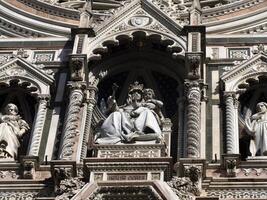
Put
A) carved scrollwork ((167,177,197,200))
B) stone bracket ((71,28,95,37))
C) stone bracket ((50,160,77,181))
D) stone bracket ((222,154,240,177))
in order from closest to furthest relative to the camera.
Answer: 1. carved scrollwork ((167,177,197,200))
2. stone bracket ((50,160,77,181))
3. stone bracket ((222,154,240,177))
4. stone bracket ((71,28,95,37))

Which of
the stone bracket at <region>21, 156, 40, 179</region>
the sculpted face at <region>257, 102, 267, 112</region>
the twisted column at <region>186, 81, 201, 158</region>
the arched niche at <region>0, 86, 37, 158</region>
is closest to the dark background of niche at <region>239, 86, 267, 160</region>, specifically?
the sculpted face at <region>257, 102, 267, 112</region>

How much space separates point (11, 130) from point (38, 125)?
1.68 feet

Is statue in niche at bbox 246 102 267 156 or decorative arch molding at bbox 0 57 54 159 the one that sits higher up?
decorative arch molding at bbox 0 57 54 159

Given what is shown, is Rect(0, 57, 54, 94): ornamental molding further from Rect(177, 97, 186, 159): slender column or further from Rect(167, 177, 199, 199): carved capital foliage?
Rect(167, 177, 199, 199): carved capital foliage

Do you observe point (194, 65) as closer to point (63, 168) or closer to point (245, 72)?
point (245, 72)

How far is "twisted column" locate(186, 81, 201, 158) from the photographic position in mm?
18031

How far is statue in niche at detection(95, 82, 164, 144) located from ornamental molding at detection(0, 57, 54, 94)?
1494 mm

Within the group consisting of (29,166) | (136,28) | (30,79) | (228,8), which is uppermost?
(228,8)

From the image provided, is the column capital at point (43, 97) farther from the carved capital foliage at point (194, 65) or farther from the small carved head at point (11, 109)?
the carved capital foliage at point (194, 65)

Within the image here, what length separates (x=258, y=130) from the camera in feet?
62.2

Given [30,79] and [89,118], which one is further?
[30,79]

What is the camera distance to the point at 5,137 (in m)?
19.0

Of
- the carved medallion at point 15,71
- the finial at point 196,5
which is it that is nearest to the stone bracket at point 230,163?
the finial at point 196,5

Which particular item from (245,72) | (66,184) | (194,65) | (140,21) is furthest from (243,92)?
(66,184)
